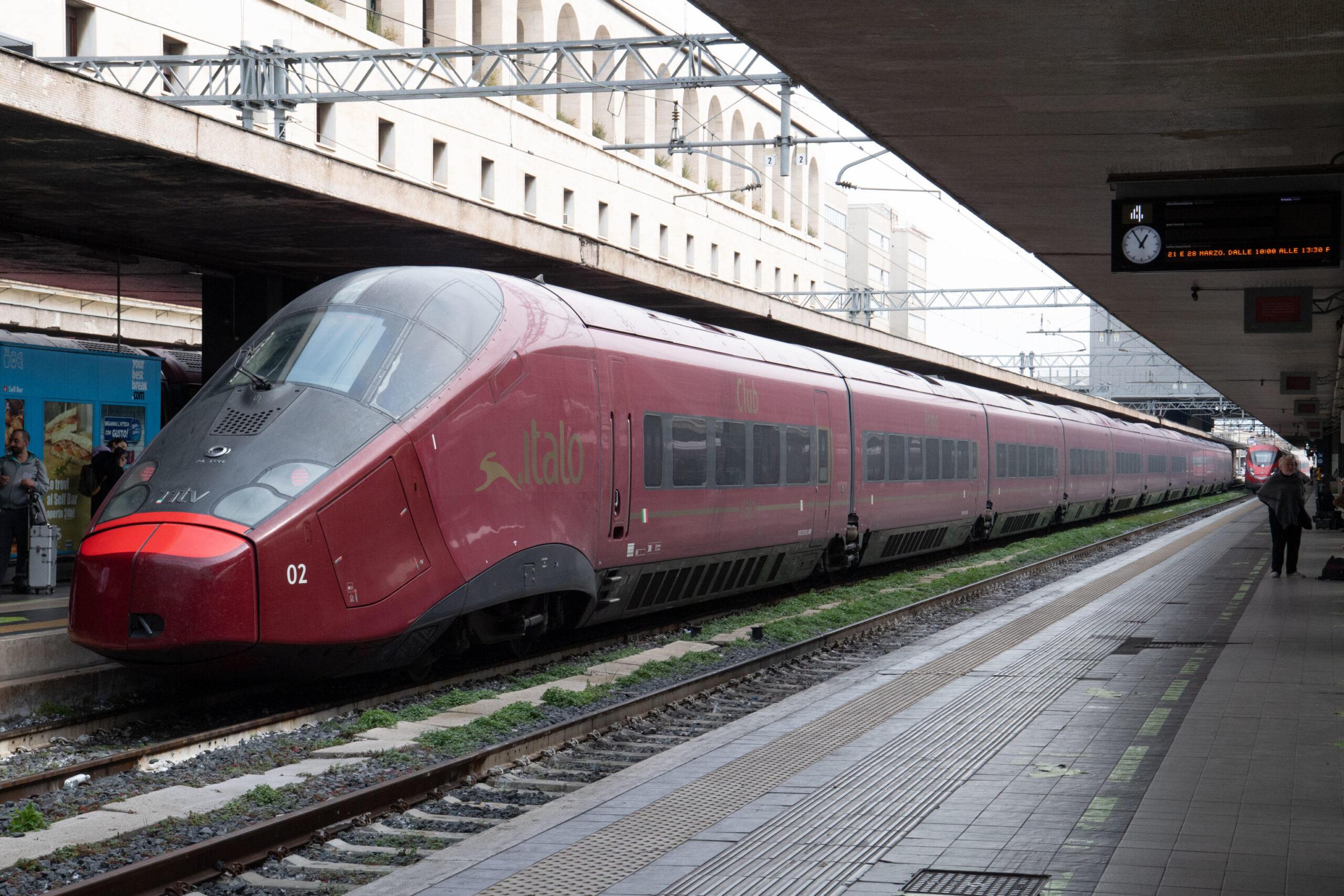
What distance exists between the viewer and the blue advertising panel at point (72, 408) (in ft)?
47.6

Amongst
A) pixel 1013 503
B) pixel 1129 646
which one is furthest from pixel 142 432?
pixel 1013 503

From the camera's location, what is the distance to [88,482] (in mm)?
14805

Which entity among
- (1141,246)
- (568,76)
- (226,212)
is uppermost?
(568,76)

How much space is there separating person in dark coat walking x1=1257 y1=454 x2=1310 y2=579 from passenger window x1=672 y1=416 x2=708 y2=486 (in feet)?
26.2

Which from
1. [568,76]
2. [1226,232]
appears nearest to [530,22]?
[568,76]

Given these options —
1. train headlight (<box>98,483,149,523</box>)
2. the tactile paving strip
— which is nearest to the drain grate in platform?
the tactile paving strip

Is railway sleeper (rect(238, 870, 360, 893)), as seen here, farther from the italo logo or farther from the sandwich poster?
the sandwich poster

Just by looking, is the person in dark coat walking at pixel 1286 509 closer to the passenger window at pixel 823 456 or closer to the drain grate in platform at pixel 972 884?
the passenger window at pixel 823 456

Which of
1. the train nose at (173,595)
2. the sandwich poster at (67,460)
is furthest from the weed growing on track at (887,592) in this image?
the sandwich poster at (67,460)

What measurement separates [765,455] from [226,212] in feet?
19.9

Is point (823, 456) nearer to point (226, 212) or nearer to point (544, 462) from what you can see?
point (544, 462)

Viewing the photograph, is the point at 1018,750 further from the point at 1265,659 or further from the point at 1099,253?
the point at 1099,253

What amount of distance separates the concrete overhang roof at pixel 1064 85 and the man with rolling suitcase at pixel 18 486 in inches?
320

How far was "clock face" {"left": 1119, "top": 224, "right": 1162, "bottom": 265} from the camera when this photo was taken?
1191cm
